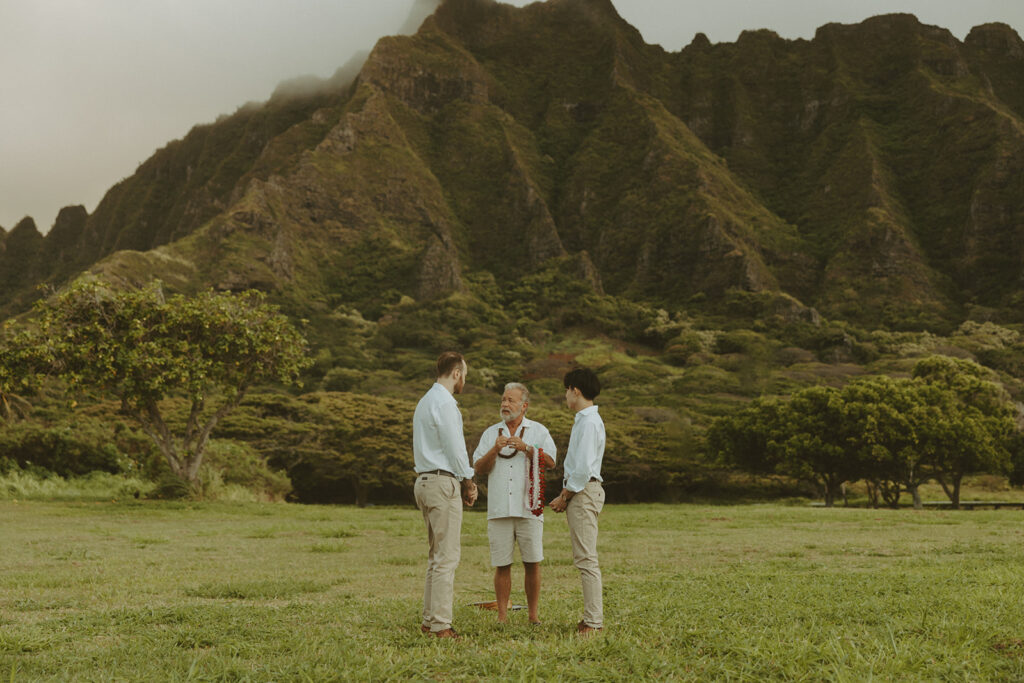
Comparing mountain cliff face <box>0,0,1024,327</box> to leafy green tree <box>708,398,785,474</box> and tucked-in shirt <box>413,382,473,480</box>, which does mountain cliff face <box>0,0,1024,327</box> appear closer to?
leafy green tree <box>708,398,785,474</box>

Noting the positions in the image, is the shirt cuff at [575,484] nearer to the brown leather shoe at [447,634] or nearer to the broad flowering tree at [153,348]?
the brown leather shoe at [447,634]

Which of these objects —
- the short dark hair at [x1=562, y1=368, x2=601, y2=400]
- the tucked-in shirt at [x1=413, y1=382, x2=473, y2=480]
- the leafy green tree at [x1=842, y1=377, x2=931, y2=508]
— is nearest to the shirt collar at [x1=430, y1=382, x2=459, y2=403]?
Result: the tucked-in shirt at [x1=413, y1=382, x2=473, y2=480]

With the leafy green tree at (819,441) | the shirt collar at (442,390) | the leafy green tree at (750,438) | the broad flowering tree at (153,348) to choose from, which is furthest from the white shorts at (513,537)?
the leafy green tree at (750,438)

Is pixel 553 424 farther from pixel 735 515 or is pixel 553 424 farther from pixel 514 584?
pixel 514 584

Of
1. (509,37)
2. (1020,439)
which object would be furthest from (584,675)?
(509,37)

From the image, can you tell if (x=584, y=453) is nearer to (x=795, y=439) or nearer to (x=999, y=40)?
(x=795, y=439)

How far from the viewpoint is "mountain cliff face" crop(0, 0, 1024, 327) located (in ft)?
334

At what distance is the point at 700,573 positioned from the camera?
349 inches

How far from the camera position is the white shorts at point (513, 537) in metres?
5.65

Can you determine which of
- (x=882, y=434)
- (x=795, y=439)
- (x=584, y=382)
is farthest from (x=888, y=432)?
(x=584, y=382)

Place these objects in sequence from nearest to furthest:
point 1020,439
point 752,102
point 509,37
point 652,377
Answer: point 1020,439
point 652,377
point 752,102
point 509,37

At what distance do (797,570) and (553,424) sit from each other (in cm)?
2601

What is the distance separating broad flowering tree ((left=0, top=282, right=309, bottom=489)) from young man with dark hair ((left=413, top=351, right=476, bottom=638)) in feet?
54.6

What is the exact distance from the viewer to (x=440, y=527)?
549 cm
